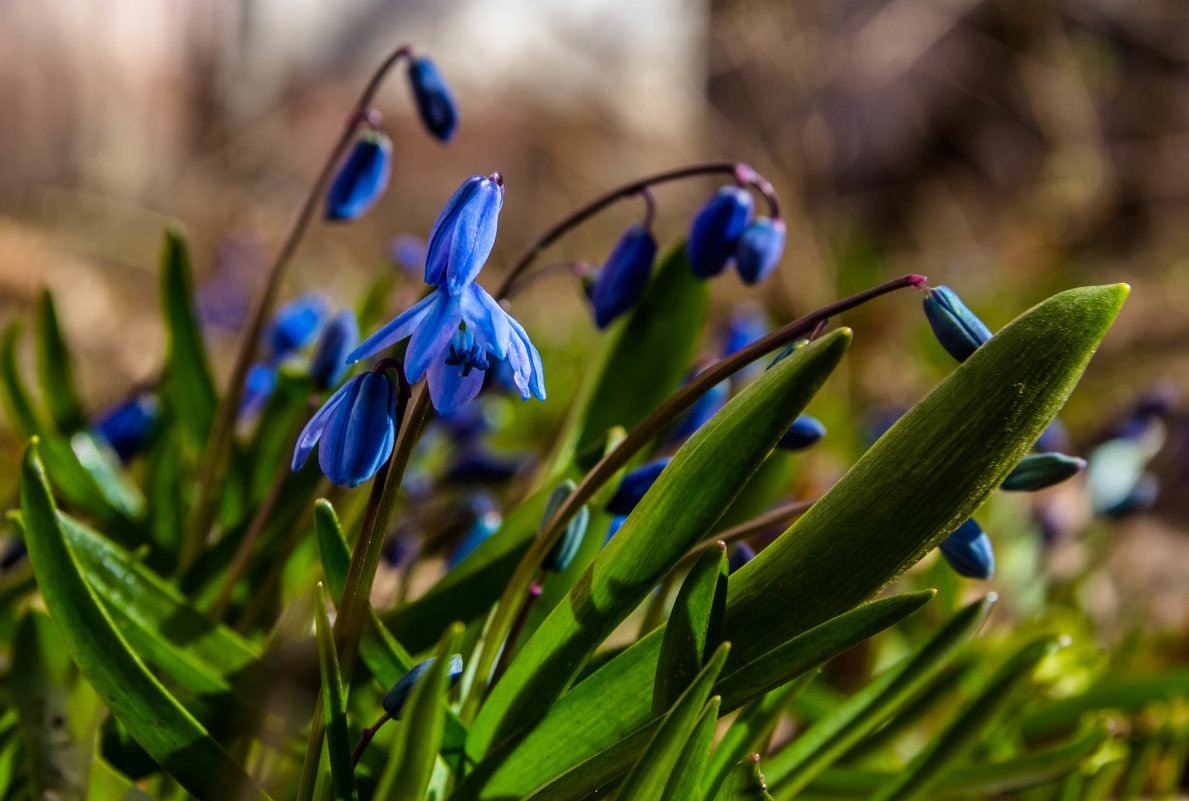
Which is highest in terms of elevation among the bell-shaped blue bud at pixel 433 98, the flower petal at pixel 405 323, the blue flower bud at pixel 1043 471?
the bell-shaped blue bud at pixel 433 98

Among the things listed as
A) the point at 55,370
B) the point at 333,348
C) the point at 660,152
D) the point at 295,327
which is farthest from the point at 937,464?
the point at 660,152

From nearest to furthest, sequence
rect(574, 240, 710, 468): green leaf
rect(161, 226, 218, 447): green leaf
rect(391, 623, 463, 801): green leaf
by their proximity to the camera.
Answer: rect(391, 623, 463, 801): green leaf → rect(574, 240, 710, 468): green leaf → rect(161, 226, 218, 447): green leaf

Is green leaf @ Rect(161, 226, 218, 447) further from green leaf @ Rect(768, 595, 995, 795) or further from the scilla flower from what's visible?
green leaf @ Rect(768, 595, 995, 795)

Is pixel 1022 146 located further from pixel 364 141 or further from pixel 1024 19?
pixel 364 141

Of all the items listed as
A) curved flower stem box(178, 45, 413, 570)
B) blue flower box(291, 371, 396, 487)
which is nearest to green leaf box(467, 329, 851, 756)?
blue flower box(291, 371, 396, 487)

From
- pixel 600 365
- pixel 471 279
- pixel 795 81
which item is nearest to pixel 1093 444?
pixel 600 365

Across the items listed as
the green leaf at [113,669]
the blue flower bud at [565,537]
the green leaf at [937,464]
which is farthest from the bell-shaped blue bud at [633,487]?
the green leaf at [113,669]

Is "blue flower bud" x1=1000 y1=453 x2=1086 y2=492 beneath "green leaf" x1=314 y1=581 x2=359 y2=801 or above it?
beneath

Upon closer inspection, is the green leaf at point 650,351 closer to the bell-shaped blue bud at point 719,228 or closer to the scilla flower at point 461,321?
the bell-shaped blue bud at point 719,228
